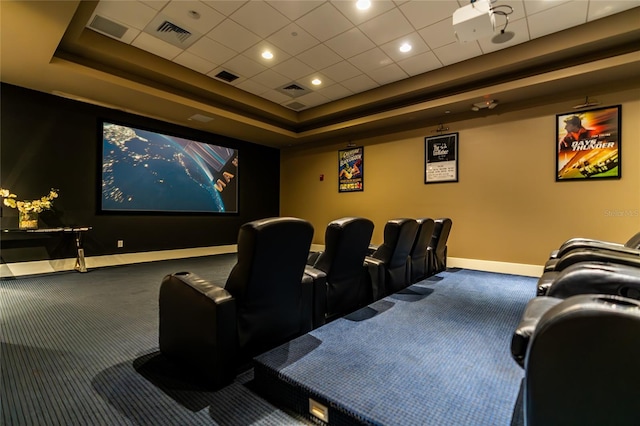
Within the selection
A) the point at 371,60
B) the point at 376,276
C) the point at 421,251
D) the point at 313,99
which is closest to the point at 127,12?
the point at 371,60

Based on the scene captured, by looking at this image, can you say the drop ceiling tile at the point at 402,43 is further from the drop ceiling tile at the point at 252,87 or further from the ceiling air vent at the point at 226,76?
the ceiling air vent at the point at 226,76

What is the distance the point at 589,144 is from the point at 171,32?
6115 millimetres

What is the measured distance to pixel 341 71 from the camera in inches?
200

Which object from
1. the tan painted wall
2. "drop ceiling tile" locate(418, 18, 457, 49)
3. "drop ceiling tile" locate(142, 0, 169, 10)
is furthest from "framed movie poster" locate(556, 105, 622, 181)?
"drop ceiling tile" locate(142, 0, 169, 10)

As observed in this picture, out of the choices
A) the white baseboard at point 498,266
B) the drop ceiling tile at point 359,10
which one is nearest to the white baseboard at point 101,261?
the white baseboard at point 498,266

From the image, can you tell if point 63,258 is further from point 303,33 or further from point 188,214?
point 303,33

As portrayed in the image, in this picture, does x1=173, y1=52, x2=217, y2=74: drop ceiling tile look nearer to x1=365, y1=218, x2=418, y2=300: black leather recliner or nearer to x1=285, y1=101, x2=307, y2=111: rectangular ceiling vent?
x1=285, y1=101, x2=307, y2=111: rectangular ceiling vent

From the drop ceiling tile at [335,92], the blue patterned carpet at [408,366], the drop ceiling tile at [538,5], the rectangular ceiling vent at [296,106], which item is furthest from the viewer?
the rectangular ceiling vent at [296,106]

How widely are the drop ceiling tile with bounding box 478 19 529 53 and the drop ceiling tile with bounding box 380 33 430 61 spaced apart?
796 millimetres

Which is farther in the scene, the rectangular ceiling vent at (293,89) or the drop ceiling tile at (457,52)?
the rectangular ceiling vent at (293,89)

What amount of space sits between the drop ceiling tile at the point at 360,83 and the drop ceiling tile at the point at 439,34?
4.41 ft

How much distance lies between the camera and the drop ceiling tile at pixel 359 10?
3.41 metres

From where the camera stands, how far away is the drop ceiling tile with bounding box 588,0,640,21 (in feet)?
10.9

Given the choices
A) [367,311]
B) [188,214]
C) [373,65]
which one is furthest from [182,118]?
[367,311]
